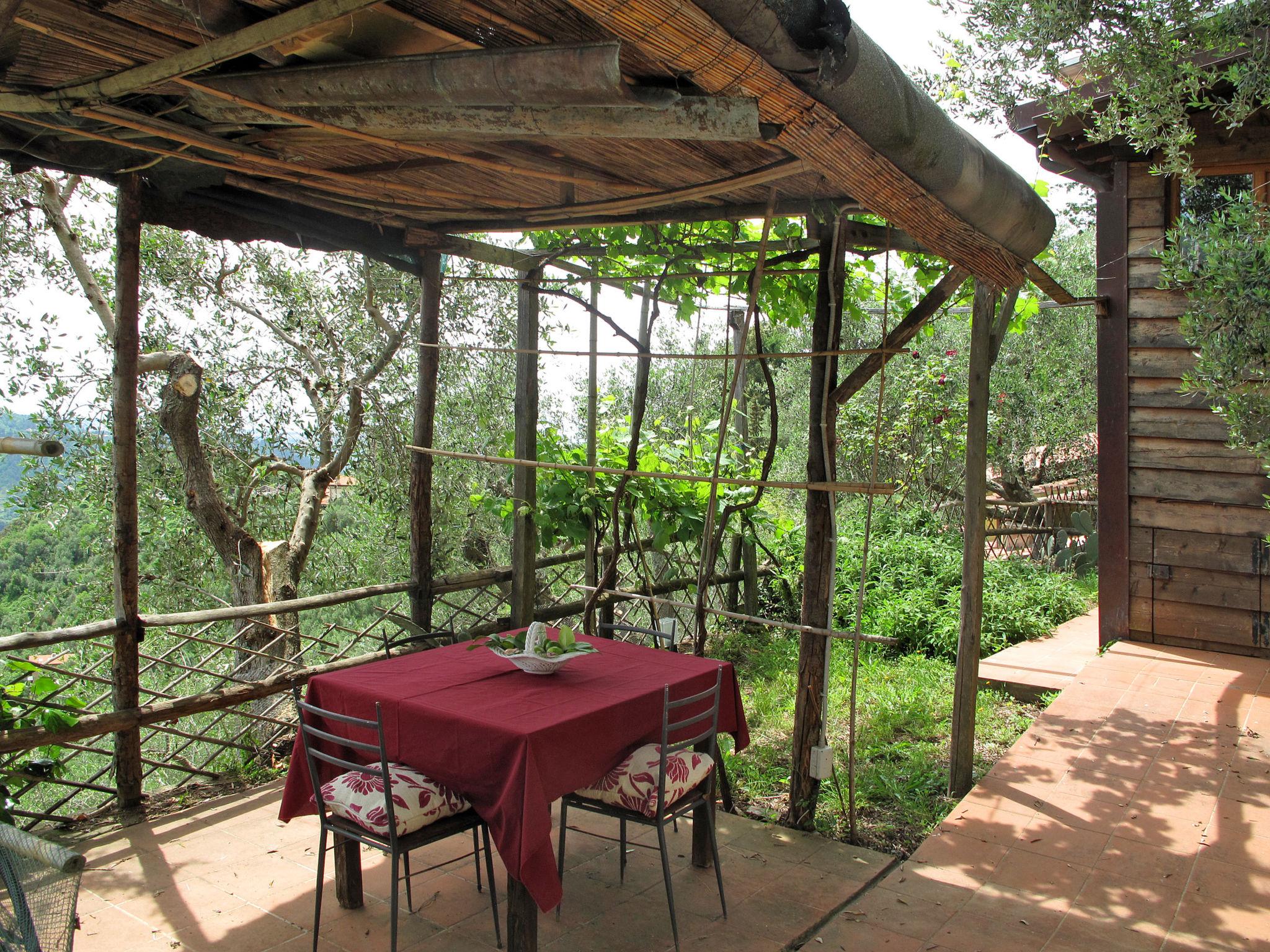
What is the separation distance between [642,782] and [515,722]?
484 mm

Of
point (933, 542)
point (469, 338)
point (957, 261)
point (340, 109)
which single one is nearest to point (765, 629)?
point (933, 542)

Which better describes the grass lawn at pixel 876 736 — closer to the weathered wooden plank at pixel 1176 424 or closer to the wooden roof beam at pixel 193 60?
the weathered wooden plank at pixel 1176 424

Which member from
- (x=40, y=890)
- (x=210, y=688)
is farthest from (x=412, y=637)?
(x=40, y=890)

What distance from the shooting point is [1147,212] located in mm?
5844

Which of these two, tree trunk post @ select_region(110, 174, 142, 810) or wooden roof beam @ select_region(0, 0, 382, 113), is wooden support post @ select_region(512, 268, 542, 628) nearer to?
tree trunk post @ select_region(110, 174, 142, 810)

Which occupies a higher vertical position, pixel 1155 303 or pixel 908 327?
pixel 1155 303

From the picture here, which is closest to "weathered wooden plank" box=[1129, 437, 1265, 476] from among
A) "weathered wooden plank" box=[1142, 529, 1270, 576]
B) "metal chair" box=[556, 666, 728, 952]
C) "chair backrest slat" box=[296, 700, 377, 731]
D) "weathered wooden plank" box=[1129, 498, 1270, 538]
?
"weathered wooden plank" box=[1129, 498, 1270, 538]

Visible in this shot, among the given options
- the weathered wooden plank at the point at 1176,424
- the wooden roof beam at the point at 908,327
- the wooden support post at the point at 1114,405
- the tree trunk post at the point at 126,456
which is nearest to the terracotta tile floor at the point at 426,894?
the tree trunk post at the point at 126,456

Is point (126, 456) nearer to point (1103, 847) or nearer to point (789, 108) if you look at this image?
point (789, 108)

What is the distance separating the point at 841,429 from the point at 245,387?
6.16m

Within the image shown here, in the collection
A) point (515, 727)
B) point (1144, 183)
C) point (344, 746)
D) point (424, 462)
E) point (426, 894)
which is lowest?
point (426, 894)

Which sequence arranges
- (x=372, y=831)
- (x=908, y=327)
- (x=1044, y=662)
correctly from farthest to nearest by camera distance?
1. (x=1044, y=662)
2. (x=908, y=327)
3. (x=372, y=831)

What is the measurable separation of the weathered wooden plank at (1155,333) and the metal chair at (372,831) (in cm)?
527

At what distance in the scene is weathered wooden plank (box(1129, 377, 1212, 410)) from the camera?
18.8 feet
